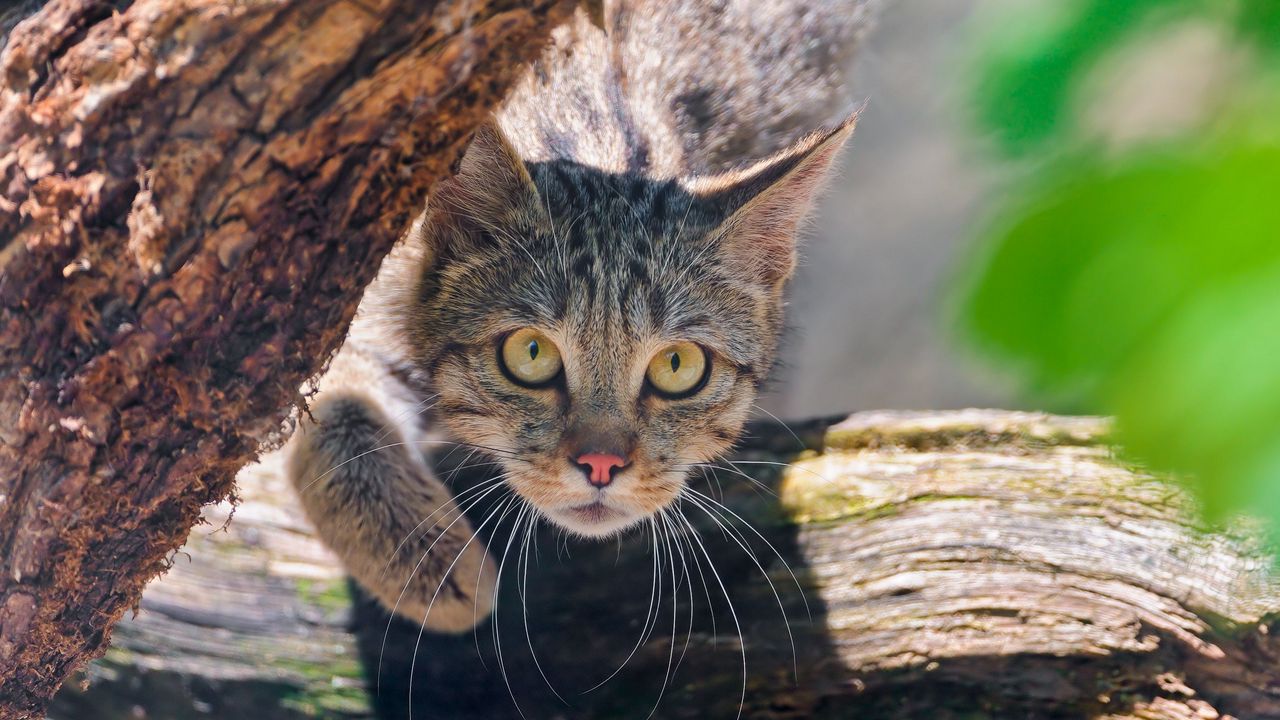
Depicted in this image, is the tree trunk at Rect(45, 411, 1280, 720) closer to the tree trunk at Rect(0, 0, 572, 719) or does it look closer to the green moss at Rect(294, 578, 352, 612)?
the green moss at Rect(294, 578, 352, 612)

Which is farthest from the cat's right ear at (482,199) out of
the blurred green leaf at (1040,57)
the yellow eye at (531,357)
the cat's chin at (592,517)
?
the blurred green leaf at (1040,57)

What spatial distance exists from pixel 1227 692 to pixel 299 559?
2.44 meters

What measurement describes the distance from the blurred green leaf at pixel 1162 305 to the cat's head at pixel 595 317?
1913 millimetres

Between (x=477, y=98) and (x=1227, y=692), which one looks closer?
(x=477, y=98)

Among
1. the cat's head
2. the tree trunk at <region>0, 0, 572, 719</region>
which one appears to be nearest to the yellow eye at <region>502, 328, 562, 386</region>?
the cat's head

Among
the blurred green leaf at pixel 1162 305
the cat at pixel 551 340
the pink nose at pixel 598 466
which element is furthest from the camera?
the cat at pixel 551 340

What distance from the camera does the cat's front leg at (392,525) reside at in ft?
8.75

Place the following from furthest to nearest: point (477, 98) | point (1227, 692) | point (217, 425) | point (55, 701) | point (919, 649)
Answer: point (55, 701) → point (919, 649) → point (1227, 692) → point (217, 425) → point (477, 98)

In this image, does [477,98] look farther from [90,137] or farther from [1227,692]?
[1227,692]

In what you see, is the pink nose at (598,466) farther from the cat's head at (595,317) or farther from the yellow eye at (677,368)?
the yellow eye at (677,368)

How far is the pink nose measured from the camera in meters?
2.32

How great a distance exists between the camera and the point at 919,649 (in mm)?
2510

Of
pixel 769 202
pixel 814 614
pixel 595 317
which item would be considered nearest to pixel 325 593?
pixel 595 317

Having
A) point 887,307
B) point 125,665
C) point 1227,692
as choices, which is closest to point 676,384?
point 1227,692
